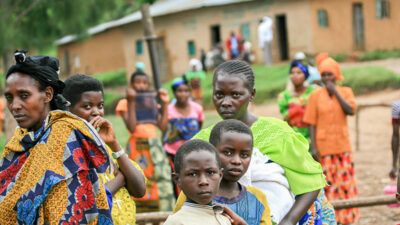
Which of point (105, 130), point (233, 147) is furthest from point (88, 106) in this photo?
point (233, 147)

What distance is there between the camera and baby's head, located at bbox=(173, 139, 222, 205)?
12.0ft

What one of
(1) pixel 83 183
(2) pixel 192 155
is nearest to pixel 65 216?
(1) pixel 83 183

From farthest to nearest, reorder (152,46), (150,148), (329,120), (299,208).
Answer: (152,46) → (150,148) → (329,120) → (299,208)

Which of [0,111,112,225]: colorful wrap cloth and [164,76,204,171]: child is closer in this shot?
[0,111,112,225]: colorful wrap cloth

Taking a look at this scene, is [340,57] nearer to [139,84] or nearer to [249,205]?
[139,84]

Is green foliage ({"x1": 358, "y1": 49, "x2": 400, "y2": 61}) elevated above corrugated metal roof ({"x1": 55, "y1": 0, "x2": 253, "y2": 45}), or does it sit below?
below

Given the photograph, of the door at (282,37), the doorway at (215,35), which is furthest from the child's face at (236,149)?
the doorway at (215,35)

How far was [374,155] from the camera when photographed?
13.8 m

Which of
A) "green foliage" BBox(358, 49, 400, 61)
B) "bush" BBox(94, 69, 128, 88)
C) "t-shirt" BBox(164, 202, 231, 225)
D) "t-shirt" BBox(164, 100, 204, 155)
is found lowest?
"bush" BBox(94, 69, 128, 88)

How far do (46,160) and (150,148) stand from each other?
5982 mm

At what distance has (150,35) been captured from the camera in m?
11.7

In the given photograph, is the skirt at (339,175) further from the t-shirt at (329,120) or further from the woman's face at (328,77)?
the woman's face at (328,77)

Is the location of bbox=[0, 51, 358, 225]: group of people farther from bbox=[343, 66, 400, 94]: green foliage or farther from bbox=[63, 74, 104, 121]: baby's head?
bbox=[343, 66, 400, 94]: green foliage

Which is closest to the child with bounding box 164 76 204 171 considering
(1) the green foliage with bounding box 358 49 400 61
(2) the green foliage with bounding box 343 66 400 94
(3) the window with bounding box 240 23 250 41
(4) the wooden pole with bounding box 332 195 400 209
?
(4) the wooden pole with bounding box 332 195 400 209
